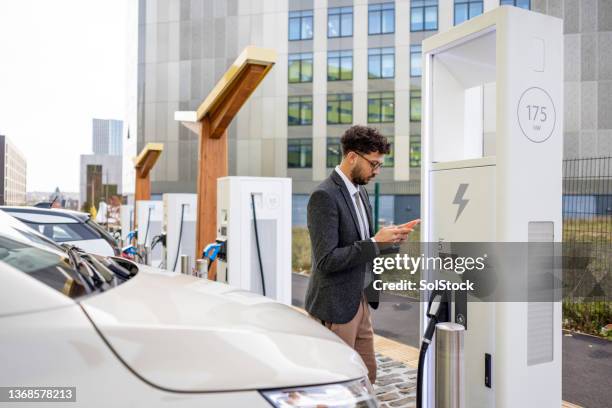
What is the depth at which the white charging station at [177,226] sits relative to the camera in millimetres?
8703

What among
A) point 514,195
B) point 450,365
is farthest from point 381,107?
point 450,365

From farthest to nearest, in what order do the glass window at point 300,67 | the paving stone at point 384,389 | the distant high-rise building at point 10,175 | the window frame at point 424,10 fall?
the glass window at point 300,67 → the window frame at point 424,10 → the distant high-rise building at point 10,175 → the paving stone at point 384,389

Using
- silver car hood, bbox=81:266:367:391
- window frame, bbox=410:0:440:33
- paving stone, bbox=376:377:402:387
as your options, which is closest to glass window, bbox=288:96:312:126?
window frame, bbox=410:0:440:33

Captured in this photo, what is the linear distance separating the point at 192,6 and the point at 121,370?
34609mm

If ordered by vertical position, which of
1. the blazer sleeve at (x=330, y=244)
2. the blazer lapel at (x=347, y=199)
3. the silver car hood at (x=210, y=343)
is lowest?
the silver car hood at (x=210, y=343)

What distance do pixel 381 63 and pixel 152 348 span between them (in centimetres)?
3017

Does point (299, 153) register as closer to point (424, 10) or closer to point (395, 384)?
point (424, 10)

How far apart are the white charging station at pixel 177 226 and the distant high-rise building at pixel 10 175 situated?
2.74 m

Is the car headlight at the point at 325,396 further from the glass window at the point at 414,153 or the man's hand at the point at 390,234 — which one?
the glass window at the point at 414,153

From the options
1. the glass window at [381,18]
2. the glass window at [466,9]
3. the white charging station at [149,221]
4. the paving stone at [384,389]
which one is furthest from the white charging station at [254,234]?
the glass window at [381,18]

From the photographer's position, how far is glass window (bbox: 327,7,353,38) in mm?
30273

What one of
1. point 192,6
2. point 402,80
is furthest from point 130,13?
point 402,80

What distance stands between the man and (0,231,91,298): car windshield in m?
1.35

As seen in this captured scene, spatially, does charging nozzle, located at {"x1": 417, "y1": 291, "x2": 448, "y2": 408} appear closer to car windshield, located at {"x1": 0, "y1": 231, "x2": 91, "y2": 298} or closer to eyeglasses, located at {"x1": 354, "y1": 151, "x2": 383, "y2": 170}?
eyeglasses, located at {"x1": 354, "y1": 151, "x2": 383, "y2": 170}
